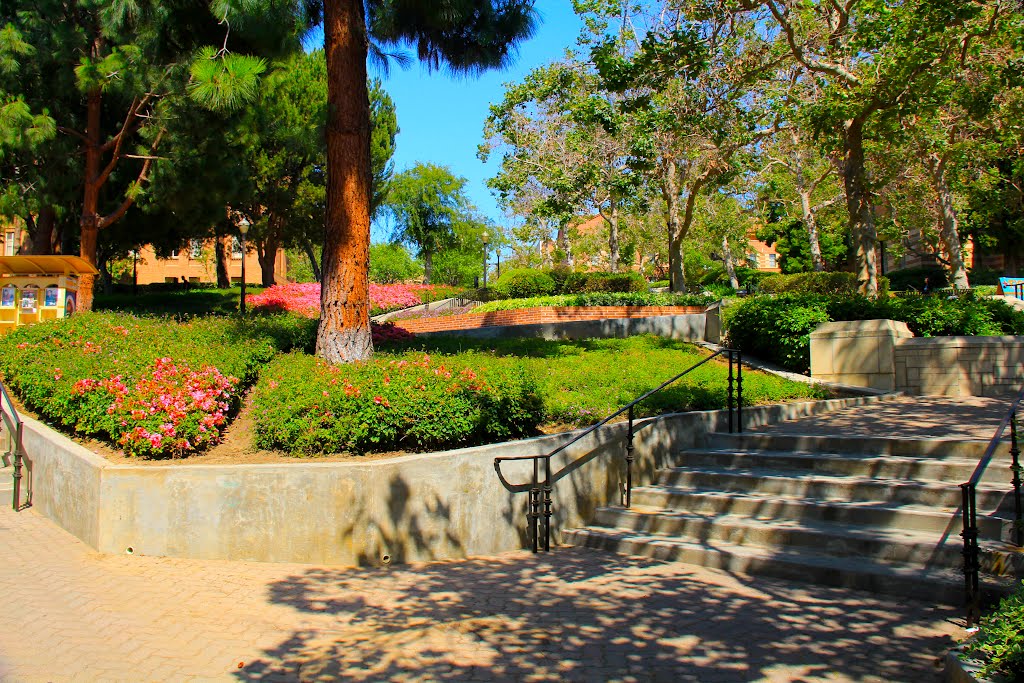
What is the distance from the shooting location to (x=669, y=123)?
1766cm

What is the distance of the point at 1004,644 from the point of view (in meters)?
3.44

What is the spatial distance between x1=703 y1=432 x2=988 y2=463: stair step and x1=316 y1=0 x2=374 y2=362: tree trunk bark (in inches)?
176

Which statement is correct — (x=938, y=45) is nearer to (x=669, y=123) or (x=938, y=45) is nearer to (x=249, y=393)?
(x=669, y=123)

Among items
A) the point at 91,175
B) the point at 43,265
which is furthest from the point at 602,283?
the point at 43,265

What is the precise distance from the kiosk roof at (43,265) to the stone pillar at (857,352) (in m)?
13.2

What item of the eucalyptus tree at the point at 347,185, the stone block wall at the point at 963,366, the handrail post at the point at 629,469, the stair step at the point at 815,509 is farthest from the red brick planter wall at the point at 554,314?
the stair step at the point at 815,509

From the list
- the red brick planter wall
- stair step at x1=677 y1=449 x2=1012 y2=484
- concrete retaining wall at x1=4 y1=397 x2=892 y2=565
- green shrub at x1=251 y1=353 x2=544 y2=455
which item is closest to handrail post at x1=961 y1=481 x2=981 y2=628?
stair step at x1=677 y1=449 x2=1012 y2=484

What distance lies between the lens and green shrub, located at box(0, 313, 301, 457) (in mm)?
7648

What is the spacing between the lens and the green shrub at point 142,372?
765 cm

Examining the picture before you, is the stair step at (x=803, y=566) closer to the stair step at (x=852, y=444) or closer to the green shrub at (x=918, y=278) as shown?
the stair step at (x=852, y=444)

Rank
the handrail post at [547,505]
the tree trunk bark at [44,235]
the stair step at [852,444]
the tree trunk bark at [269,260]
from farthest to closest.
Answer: the tree trunk bark at [269,260] → the tree trunk bark at [44,235] → the stair step at [852,444] → the handrail post at [547,505]

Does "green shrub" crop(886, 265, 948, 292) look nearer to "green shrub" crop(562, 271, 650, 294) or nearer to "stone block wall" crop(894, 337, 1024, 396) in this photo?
"green shrub" crop(562, 271, 650, 294)

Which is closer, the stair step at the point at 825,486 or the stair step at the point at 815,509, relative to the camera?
the stair step at the point at 815,509

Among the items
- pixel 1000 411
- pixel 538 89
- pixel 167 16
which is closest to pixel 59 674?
pixel 1000 411
